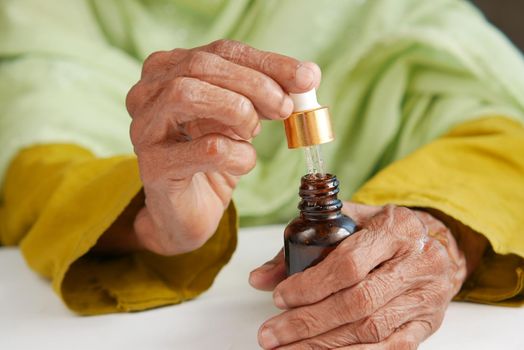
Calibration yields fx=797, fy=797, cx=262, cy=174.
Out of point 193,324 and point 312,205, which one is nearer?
point 312,205

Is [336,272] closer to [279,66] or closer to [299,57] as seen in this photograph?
[279,66]

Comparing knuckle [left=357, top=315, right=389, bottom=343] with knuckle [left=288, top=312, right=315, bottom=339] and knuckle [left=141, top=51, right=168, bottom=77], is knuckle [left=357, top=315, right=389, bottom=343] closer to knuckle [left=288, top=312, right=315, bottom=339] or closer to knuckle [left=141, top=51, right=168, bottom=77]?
knuckle [left=288, top=312, right=315, bottom=339]

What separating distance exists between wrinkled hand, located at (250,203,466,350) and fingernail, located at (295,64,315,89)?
135 mm

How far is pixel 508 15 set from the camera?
1505mm

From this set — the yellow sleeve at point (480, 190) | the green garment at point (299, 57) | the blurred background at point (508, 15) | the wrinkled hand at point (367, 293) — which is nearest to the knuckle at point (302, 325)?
the wrinkled hand at point (367, 293)

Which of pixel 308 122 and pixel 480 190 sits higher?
pixel 308 122

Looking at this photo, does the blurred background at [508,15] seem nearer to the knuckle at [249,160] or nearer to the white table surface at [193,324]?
the white table surface at [193,324]

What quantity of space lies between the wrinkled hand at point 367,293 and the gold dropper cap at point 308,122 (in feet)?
0.29

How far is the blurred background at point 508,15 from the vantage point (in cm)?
149

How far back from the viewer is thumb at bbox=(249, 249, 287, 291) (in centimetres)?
72

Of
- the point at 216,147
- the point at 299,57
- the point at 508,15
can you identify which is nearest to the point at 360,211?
the point at 216,147

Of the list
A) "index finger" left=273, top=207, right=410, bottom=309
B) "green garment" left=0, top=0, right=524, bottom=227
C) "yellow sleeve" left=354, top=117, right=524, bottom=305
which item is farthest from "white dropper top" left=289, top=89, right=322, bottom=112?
"green garment" left=0, top=0, right=524, bottom=227

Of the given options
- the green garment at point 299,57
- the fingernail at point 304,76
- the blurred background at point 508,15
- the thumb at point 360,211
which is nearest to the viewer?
the fingernail at point 304,76

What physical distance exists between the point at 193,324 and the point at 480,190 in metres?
0.34
